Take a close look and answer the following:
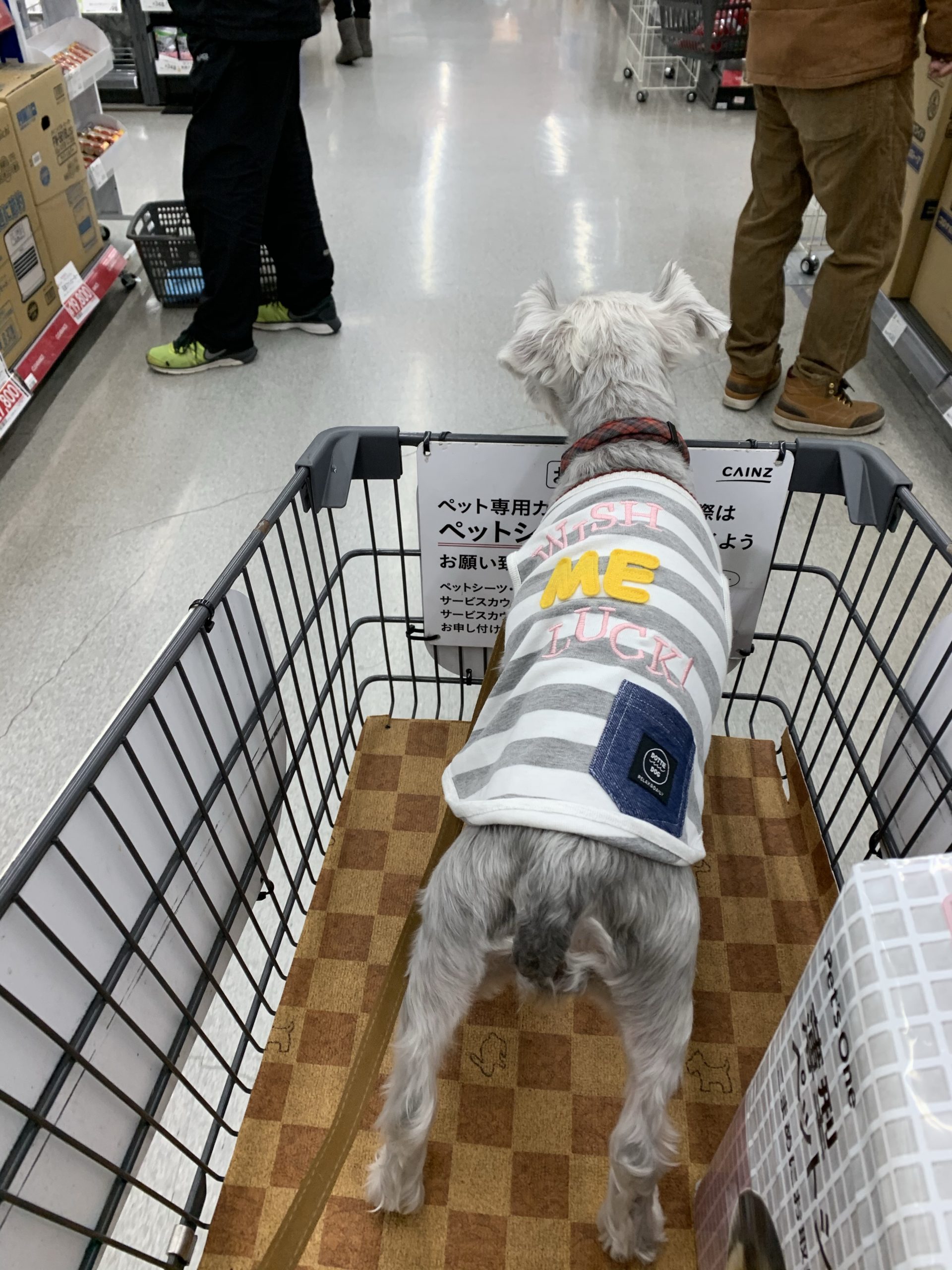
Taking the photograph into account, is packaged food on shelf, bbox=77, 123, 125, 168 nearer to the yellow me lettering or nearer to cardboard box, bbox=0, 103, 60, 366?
cardboard box, bbox=0, 103, 60, 366

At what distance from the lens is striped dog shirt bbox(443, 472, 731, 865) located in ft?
2.31

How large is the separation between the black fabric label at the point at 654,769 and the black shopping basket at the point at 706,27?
5.11 metres

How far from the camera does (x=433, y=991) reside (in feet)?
2.60

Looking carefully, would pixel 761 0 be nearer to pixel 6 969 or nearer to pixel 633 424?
pixel 633 424

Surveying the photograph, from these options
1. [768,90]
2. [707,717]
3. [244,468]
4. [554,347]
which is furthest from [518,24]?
[707,717]

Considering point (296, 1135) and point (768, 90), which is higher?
point (768, 90)

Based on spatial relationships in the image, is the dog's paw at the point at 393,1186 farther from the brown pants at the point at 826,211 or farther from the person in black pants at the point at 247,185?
the person in black pants at the point at 247,185

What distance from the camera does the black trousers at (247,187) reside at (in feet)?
7.76

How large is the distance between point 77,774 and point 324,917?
0.60m

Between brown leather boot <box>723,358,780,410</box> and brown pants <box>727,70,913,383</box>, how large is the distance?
0.9 inches

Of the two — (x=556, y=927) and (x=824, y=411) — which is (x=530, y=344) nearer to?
(x=556, y=927)

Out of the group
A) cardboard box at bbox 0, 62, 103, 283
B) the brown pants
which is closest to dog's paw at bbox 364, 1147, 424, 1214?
the brown pants

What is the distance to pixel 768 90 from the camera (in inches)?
87.5

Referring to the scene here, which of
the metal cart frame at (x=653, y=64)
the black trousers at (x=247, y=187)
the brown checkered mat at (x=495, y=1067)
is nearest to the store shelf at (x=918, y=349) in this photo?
the brown checkered mat at (x=495, y=1067)
